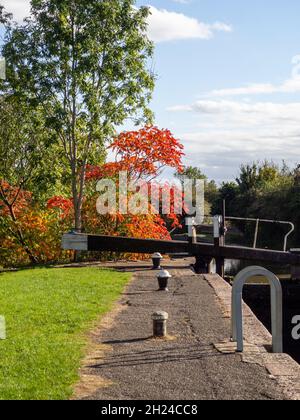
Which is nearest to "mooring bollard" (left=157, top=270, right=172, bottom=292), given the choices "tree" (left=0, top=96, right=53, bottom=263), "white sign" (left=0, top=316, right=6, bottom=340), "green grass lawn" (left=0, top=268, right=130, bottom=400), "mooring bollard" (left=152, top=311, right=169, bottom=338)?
"green grass lawn" (left=0, top=268, right=130, bottom=400)

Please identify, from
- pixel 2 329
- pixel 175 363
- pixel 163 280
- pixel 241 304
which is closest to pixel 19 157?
pixel 163 280

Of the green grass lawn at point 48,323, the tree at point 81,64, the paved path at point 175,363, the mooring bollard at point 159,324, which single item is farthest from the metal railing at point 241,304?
the tree at point 81,64

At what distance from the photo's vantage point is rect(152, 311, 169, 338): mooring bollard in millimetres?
7992

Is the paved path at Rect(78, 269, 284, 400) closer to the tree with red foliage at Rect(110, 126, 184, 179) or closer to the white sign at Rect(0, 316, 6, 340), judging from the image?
the white sign at Rect(0, 316, 6, 340)

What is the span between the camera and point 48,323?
8.77m

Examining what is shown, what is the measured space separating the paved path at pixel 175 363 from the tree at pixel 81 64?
8.86m

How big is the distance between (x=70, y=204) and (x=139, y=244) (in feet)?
33.0

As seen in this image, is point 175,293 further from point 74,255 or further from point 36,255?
point 36,255

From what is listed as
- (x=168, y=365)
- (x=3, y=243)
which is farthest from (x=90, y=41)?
(x=168, y=365)

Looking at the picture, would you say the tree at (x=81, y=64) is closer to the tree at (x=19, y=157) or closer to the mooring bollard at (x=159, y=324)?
the tree at (x=19, y=157)

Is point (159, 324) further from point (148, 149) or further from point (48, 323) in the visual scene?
point (148, 149)

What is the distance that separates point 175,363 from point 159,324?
1.35 m

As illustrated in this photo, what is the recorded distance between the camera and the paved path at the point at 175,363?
570 centimetres

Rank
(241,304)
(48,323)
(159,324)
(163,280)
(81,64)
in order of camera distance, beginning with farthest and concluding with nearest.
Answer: (81,64)
(163,280)
(48,323)
(159,324)
(241,304)
